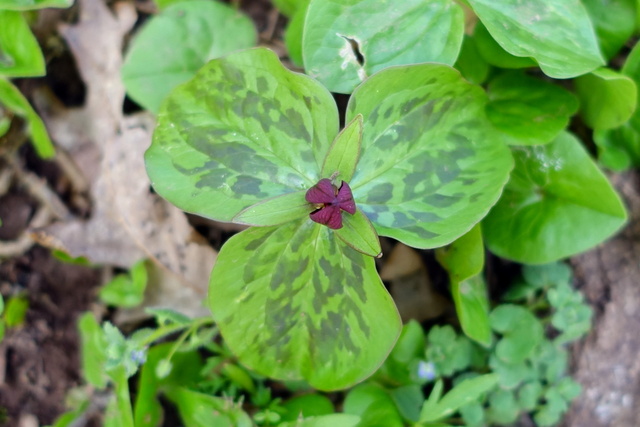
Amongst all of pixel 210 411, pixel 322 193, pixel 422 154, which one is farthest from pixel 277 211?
pixel 210 411

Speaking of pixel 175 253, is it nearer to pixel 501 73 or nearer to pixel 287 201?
pixel 287 201

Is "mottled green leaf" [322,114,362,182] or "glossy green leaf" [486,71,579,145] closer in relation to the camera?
"mottled green leaf" [322,114,362,182]

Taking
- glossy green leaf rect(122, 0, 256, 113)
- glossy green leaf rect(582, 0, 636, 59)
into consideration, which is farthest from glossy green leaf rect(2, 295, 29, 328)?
glossy green leaf rect(582, 0, 636, 59)

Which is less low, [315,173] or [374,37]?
[374,37]

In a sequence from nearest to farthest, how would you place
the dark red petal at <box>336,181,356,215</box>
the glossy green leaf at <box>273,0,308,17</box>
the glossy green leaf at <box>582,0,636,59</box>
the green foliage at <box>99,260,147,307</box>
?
the dark red petal at <box>336,181,356,215</box> → the glossy green leaf at <box>582,0,636,59</box> → the glossy green leaf at <box>273,0,308,17</box> → the green foliage at <box>99,260,147,307</box>

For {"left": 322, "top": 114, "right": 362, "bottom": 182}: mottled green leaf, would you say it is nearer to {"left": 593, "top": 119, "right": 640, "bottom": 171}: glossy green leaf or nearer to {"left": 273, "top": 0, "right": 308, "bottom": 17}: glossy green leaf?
{"left": 273, "top": 0, "right": 308, "bottom": 17}: glossy green leaf

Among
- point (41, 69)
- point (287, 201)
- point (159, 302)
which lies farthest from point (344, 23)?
point (159, 302)

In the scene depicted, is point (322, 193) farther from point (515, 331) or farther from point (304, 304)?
point (515, 331)
